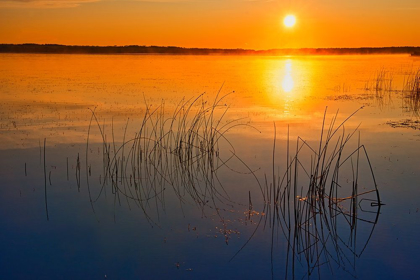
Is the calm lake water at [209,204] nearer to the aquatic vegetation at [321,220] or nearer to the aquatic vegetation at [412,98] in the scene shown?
the aquatic vegetation at [321,220]

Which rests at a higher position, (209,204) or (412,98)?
(412,98)

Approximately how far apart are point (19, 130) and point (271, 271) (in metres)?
6.20

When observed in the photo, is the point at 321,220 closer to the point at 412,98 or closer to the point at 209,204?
the point at 209,204

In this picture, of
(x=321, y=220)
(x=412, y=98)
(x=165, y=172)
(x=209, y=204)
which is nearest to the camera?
(x=321, y=220)

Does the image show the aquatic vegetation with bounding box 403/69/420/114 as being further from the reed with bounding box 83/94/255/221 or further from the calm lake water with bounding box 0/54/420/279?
the reed with bounding box 83/94/255/221

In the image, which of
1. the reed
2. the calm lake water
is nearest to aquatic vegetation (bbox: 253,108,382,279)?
the calm lake water

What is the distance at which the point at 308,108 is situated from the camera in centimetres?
1160

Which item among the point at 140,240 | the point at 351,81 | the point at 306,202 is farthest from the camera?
the point at 351,81

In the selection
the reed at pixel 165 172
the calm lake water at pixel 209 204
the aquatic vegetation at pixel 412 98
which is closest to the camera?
the calm lake water at pixel 209 204

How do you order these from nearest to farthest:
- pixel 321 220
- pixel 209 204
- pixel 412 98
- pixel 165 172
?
1. pixel 321 220
2. pixel 209 204
3. pixel 165 172
4. pixel 412 98

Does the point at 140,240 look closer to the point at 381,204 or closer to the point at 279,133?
the point at 381,204

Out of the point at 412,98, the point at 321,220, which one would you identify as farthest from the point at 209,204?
the point at 412,98

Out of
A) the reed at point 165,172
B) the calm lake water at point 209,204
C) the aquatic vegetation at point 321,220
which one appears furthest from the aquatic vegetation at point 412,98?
the aquatic vegetation at point 321,220


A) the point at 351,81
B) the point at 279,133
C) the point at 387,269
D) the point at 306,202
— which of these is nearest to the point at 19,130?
the point at 279,133
